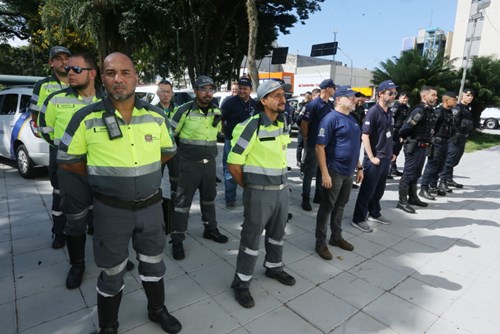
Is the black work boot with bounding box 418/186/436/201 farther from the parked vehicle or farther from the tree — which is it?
the tree

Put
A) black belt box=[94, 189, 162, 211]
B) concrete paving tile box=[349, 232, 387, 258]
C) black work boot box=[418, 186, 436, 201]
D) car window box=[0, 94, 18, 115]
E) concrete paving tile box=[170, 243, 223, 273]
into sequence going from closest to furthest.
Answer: black belt box=[94, 189, 162, 211]
concrete paving tile box=[170, 243, 223, 273]
concrete paving tile box=[349, 232, 387, 258]
black work boot box=[418, 186, 436, 201]
car window box=[0, 94, 18, 115]

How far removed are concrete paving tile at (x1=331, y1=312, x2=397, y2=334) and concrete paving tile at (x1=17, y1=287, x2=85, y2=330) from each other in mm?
2184

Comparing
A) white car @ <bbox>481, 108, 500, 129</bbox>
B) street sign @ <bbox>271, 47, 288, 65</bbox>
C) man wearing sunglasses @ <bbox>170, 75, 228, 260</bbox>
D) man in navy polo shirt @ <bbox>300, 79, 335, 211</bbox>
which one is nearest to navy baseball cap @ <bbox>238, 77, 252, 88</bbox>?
man in navy polo shirt @ <bbox>300, 79, 335, 211</bbox>

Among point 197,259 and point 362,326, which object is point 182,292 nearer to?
point 197,259

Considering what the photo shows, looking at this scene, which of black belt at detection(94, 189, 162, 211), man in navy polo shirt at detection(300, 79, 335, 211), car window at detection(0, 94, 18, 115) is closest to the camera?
black belt at detection(94, 189, 162, 211)

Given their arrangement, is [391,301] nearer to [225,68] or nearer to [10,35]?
[225,68]

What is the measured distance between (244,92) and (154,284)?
11.0ft

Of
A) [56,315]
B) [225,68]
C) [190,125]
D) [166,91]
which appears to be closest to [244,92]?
[166,91]

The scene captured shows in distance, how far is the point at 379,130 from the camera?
14.6 feet

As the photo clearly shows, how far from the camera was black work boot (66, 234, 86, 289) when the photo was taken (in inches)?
119

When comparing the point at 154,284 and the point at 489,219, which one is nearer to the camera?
the point at 154,284

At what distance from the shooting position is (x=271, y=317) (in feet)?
8.88

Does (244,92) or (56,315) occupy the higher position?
(244,92)

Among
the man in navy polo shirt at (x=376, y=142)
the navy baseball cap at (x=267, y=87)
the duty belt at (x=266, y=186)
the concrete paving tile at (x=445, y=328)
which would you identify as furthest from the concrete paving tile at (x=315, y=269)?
the navy baseball cap at (x=267, y=87)
